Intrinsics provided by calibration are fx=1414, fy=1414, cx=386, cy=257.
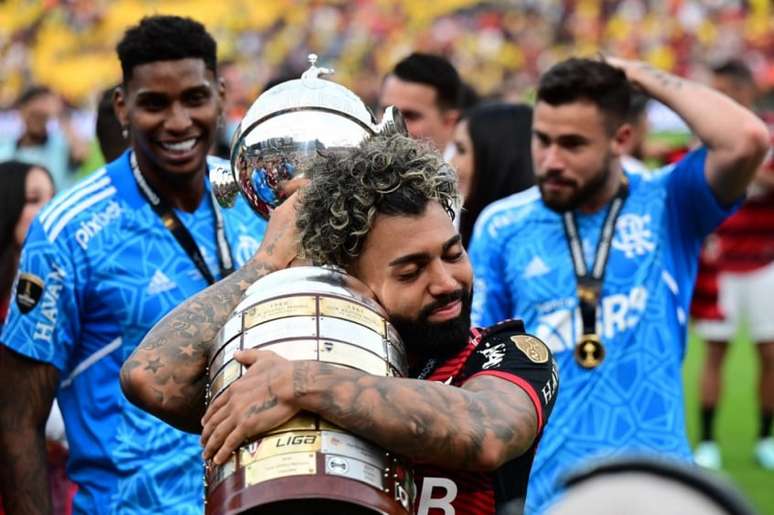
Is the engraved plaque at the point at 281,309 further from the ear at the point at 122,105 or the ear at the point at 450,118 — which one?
the ear at the point at 450,118

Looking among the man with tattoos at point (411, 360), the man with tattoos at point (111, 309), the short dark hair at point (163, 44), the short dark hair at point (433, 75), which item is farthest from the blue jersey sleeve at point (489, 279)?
the man with tattoos at point (411, 360)

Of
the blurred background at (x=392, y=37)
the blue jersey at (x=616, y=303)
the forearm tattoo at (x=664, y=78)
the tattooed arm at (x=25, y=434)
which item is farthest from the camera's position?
the blurred background at (x=392, y=37)

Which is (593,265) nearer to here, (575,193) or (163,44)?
(575,193)

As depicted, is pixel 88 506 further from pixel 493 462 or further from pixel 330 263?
pixel 493 462

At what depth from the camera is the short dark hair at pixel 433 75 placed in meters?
7.20

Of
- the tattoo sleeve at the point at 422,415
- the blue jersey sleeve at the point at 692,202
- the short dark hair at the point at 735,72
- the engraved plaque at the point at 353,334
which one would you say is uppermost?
the short dark hair at the point at 735,72

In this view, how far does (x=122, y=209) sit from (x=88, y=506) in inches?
37.0

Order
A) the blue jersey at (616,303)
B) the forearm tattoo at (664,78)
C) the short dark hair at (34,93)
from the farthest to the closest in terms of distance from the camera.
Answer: the short dark hair at (34,93) < the forearm tattoo at (664,78) < the blue jersey at (616,303)

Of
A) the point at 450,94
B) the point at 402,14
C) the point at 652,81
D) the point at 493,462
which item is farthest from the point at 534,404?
the point at 402,14

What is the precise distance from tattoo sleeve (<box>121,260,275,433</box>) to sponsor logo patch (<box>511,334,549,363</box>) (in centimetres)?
59

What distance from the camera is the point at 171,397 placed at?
2.86 meters

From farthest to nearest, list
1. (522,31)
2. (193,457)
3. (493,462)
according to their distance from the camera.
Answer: (522,31)
(193,457)
(493,462)

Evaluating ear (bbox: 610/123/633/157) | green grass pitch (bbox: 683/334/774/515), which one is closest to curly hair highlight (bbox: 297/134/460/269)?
ear (bbox: 610/123/633/157)

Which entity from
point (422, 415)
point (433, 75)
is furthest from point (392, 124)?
point (433, 75)
